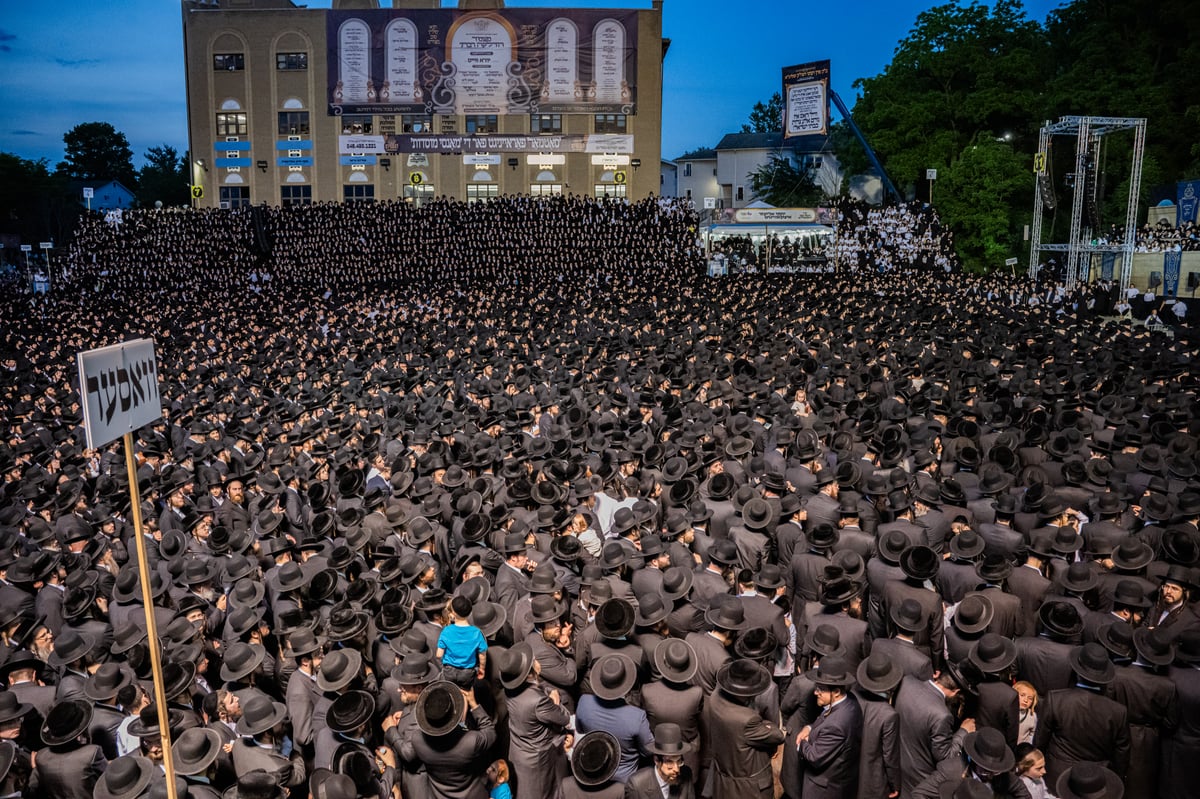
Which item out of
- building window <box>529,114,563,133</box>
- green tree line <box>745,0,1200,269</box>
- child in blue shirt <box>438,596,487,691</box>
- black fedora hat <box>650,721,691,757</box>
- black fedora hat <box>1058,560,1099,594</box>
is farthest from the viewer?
building window <box>529,114,563,133</box>

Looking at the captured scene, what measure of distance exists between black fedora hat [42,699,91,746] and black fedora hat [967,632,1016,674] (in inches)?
205

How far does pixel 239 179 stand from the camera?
5297 centimetres

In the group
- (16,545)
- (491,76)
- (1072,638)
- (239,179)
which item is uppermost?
(491,76)

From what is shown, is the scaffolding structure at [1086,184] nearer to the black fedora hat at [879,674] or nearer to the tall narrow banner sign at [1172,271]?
the tall narrow banner sign at [1172,271]

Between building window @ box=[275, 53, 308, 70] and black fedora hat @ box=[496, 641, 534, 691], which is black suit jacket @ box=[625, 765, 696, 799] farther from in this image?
building window @ box=[275, 53, 308, 70]

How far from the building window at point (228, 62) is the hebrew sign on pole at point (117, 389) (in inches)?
2207

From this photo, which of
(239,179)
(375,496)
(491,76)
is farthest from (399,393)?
(239,179)

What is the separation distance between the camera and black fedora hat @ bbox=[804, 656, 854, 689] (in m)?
4.90

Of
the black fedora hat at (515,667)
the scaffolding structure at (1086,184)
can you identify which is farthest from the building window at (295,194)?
the black fedora hat at (515,667)

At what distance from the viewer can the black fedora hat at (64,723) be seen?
15.4ft

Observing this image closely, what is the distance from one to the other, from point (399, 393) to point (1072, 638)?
41.9ft

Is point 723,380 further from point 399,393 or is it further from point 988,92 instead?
point 988,92

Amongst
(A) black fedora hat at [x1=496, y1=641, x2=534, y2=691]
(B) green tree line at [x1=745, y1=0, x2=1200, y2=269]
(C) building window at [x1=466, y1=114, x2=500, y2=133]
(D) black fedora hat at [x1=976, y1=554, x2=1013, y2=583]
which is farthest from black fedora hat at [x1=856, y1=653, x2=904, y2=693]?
(C) building window at [x1=466, y1=114, x2=500, y2=133]

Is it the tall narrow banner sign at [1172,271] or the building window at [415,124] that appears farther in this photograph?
the building window at [415,124]
